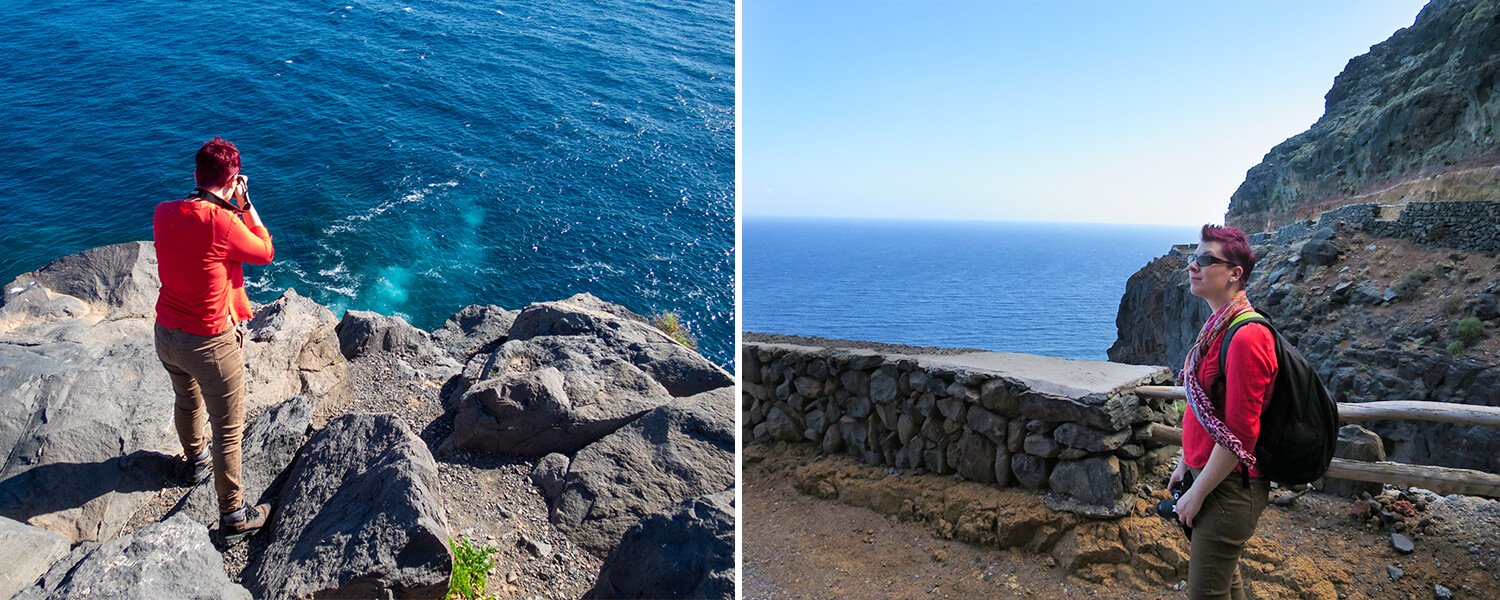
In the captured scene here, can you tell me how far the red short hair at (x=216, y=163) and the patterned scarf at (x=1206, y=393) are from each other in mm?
3227

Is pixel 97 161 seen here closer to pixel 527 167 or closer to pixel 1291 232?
pixel 527 167

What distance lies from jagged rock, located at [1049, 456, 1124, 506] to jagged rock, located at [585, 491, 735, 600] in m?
2.15

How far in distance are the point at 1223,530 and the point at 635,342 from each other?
11.4 feet

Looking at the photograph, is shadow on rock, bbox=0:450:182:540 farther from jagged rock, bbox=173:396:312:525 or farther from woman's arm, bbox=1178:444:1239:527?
woman's arm, bbox=1178:444:1239:527

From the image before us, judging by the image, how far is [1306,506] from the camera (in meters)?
3.75

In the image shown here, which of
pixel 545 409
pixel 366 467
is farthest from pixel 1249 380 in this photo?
pixel 366 467

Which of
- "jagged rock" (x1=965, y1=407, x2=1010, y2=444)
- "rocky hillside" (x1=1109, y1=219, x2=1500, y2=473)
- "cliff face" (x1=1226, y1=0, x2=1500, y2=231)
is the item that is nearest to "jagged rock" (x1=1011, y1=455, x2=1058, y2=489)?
"jagged rock" (x1=965, y1=407, x2=1010, y2=444)

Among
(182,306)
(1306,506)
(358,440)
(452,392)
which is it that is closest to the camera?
(182,306)

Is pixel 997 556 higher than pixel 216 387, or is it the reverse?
pixel 216 387

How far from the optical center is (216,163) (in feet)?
8.95

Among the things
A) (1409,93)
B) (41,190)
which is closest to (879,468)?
(41,190)

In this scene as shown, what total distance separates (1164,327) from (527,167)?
19.4 meters

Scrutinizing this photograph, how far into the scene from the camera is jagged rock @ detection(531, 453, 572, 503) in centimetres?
357

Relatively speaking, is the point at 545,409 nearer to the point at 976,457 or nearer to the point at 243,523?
the point at 243,523
